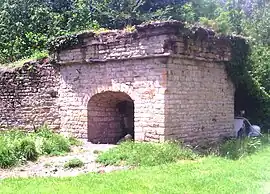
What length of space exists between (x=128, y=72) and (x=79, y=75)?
1.86 meters

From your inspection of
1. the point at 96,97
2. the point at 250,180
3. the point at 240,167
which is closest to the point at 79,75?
the point at 96,97

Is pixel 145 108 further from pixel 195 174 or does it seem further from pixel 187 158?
pixel 195 174

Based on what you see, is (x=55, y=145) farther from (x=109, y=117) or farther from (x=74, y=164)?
(x=109, y=117)

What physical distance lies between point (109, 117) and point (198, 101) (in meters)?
2.81

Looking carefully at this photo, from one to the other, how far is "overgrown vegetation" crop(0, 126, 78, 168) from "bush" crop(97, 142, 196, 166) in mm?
1523

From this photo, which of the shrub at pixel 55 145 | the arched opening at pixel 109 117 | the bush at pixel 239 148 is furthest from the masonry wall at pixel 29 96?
the bush at pixel 239 148

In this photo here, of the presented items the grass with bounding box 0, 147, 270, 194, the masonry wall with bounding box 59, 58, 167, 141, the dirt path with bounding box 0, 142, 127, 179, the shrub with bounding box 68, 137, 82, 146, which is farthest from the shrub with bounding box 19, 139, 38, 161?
the masonry wall with bounding box 59, 58, 167, 141

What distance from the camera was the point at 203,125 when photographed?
39.0ft

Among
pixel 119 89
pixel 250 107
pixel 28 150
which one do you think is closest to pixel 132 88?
pixel 119 89

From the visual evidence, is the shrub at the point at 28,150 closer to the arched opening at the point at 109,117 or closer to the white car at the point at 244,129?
the arched opening at the point at 109,117

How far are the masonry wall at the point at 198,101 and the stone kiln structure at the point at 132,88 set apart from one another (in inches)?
1.0

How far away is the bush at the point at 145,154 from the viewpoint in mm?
9078

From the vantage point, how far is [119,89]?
11.4 metres

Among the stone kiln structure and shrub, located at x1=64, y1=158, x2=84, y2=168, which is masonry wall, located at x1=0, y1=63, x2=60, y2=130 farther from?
shrub, located at x1=64, y1=158, x2=84, y2=168
